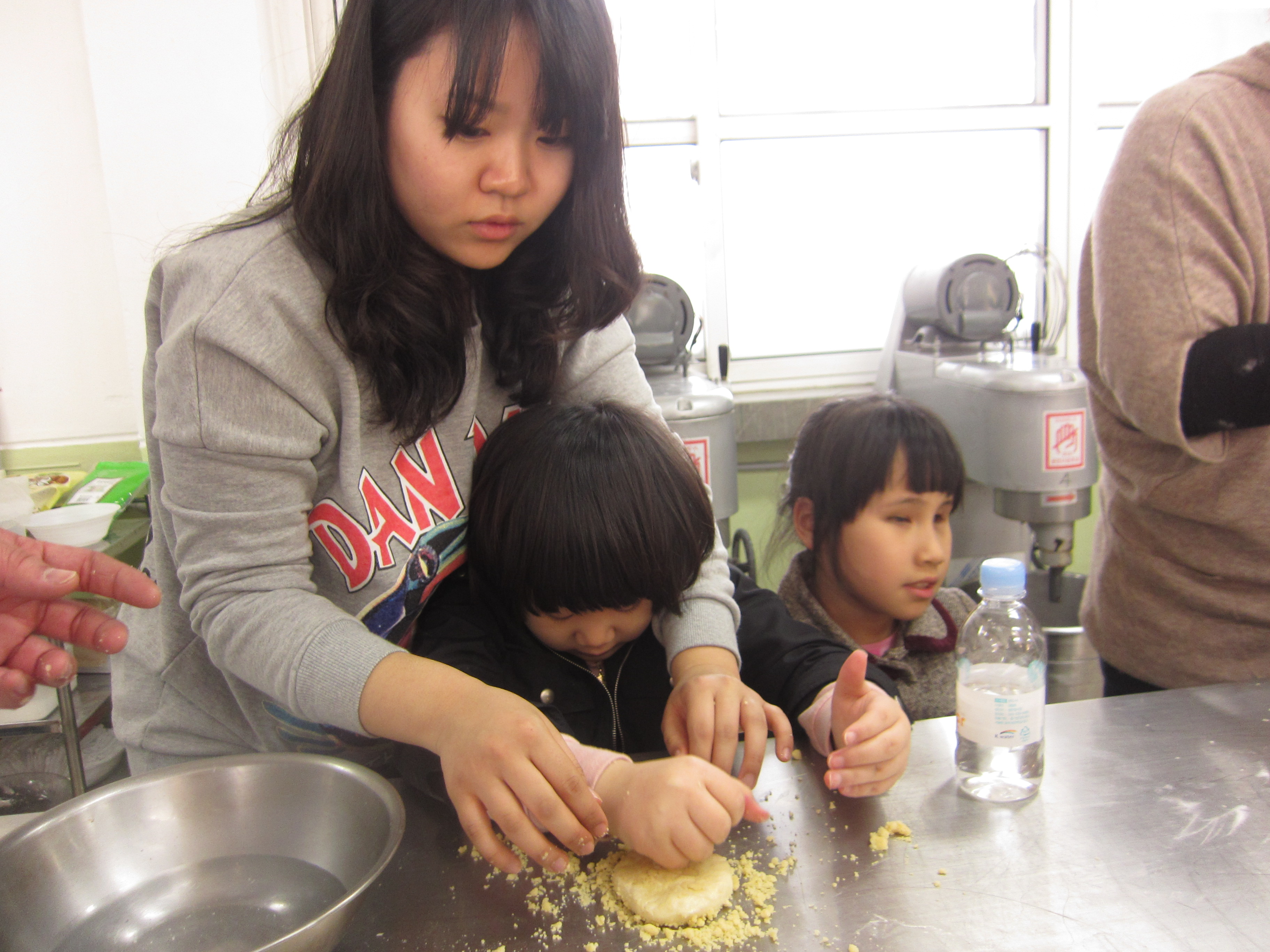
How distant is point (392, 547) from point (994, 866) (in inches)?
21.3

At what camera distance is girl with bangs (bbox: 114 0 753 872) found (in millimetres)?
637

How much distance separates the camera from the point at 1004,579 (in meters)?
0.72

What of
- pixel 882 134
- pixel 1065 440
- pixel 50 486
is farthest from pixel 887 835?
pixel 882 134

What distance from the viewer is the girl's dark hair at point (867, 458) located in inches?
53.1

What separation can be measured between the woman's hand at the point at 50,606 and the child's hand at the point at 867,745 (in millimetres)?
550

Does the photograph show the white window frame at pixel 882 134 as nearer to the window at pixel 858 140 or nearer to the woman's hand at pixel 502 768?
the window at pixel 858 140

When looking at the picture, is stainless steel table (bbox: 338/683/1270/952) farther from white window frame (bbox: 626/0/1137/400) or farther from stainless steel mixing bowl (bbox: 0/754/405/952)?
white window frame (bbox: 626/0/1137/400)

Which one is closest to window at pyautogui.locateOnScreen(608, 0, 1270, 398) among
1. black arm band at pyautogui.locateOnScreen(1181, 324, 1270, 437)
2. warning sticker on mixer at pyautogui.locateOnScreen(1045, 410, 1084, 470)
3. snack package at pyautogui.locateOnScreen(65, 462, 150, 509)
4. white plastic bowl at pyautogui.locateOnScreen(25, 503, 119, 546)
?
warning sticker on mixer at pyautogui.locateOnScreen(1045, 410, 1084, 470)

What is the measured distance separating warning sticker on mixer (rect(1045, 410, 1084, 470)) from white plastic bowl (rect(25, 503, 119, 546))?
6.15ft

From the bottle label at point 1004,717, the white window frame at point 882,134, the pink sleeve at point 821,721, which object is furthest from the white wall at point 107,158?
the bottle label at point 1004,717

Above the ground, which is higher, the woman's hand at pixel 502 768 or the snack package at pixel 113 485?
the woman's hand at pixel 502 768

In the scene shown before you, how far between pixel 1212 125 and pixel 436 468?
0.89 meters

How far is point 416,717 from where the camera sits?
617 millimetres

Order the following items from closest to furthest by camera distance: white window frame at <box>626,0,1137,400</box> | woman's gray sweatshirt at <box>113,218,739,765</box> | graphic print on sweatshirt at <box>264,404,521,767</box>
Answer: woman's gray sweatshirt at <box>113,218,739,765</box>
graphic print on sweatshirt at <box>264,404,521,767</box>
white window frame at <box>626,0,1137,400</box>
